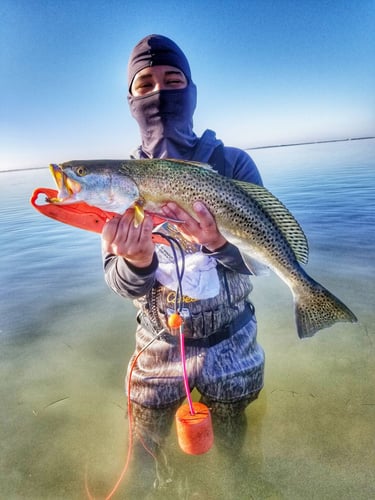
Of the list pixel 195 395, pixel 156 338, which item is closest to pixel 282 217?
pixel 156 338

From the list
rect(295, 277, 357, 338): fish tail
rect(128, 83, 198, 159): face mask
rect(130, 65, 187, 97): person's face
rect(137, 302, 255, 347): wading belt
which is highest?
rect(130, 65, 187, 97): person's face

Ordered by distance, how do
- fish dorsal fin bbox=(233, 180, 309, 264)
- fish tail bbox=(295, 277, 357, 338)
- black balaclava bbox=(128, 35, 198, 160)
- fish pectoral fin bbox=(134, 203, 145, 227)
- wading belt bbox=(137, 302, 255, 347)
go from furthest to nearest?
black balaclava bbox=(128, 35, 198, 160) → wading belt bbox=(137, 302, 255, 347) → fish dorsal fin bbox=(233, 180, 309, 264) → fish tail bbox=(295, 277, 357, 338) → fish pectoral fin bbox=(134, 203, 145, 227)

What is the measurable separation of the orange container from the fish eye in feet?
6.74

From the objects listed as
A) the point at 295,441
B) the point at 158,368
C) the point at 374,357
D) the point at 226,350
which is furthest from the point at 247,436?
the point at 374,357

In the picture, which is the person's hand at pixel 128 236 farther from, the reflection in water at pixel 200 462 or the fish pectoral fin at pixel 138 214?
the reflection in water at pixel 200 462

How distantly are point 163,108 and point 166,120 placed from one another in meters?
0.11

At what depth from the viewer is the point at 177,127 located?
331 centimetres

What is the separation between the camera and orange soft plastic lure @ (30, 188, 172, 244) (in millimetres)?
2414

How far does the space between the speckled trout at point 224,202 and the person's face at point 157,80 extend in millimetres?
1043

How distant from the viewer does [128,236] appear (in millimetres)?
2496

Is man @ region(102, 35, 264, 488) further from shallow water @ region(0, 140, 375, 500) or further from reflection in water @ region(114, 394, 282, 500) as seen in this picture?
shallow water @ region(0, 140, 375, 500)

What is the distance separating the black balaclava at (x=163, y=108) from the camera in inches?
124

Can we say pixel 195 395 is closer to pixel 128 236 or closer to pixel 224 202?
pixel 128 236

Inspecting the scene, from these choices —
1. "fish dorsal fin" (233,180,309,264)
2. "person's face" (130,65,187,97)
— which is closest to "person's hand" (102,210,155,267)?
"fish dorsal fin" (233,180,309,264)
